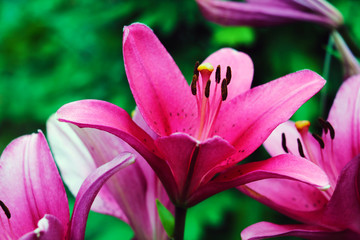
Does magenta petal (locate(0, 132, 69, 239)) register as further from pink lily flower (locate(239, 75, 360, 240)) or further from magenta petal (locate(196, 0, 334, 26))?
magenta petal (locate(196, 0, 334, 26))

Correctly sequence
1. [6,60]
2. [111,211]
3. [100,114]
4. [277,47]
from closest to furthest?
[100,114]
[111,211]
[277,47]
[6,60]

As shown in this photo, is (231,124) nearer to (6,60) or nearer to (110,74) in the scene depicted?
(110,74)

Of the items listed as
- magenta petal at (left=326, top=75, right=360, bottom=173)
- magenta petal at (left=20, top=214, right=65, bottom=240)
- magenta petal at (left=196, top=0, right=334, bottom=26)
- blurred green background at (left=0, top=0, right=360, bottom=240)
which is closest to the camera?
magenta petal at (left=20, top=214, right=65, bottom=240)

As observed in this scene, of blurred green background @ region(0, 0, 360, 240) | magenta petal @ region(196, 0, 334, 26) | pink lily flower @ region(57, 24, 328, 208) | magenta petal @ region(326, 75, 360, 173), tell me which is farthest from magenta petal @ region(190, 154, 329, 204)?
blurred green background @ region(0, 0, 360, 240)

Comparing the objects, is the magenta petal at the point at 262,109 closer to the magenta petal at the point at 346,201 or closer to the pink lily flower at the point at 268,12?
the magenta petal at the point at 346,201

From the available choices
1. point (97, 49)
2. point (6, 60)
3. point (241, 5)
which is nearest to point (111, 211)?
point (241, 5)
